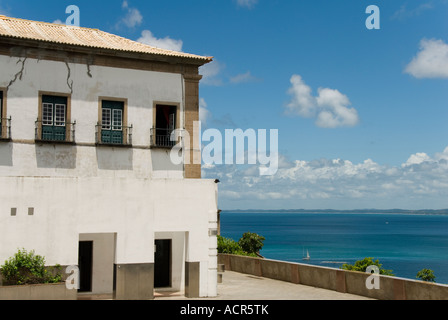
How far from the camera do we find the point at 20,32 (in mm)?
22922

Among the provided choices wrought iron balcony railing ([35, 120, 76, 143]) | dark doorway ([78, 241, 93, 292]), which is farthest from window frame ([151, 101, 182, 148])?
dark doorway ([78, 241, 93, 292])

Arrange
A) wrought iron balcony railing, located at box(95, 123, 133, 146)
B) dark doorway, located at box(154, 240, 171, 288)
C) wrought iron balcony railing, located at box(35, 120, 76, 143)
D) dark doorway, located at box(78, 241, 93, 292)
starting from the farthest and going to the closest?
1. dark doorway, located at box(154, 240, 171, 288)
2. wrought iron balcony railing, located at box(95, 123, 133, 146)
3. dark doorway, located at box(78, 241, 93, 292)
4. wrought iron balcony railing, located at box(35, 120, 76, 143)

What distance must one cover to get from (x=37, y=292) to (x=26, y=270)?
3.14 ft

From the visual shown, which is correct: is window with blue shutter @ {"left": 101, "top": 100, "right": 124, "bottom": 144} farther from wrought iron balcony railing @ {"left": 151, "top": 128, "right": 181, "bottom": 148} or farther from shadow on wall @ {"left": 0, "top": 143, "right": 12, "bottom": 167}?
shadow on wall @ {"left": 0, "top": 143, "right": 12, "bottom": 167}

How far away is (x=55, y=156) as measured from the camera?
2259cm

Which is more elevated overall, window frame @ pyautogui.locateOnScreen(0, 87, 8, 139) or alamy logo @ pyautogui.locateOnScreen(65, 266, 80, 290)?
window frame @ pyautogui.locateOnScreen(0, 87, 8, 139)

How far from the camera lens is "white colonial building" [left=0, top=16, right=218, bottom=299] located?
2030 cm

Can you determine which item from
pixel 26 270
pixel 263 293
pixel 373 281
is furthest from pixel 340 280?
pixel 26 270

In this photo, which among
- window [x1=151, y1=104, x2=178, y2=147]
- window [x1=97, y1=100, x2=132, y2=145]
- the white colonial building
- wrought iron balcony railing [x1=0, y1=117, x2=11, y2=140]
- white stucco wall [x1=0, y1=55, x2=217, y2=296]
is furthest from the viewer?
window [x1=151, y1=104, x2=178, y2=147]

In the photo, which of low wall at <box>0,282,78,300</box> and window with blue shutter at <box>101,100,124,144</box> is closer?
low wall at <box>0,282,78,300</box>

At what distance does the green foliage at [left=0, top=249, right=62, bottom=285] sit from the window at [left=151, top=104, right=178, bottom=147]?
7274 millimetres

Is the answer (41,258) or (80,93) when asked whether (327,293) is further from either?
(80,93)
